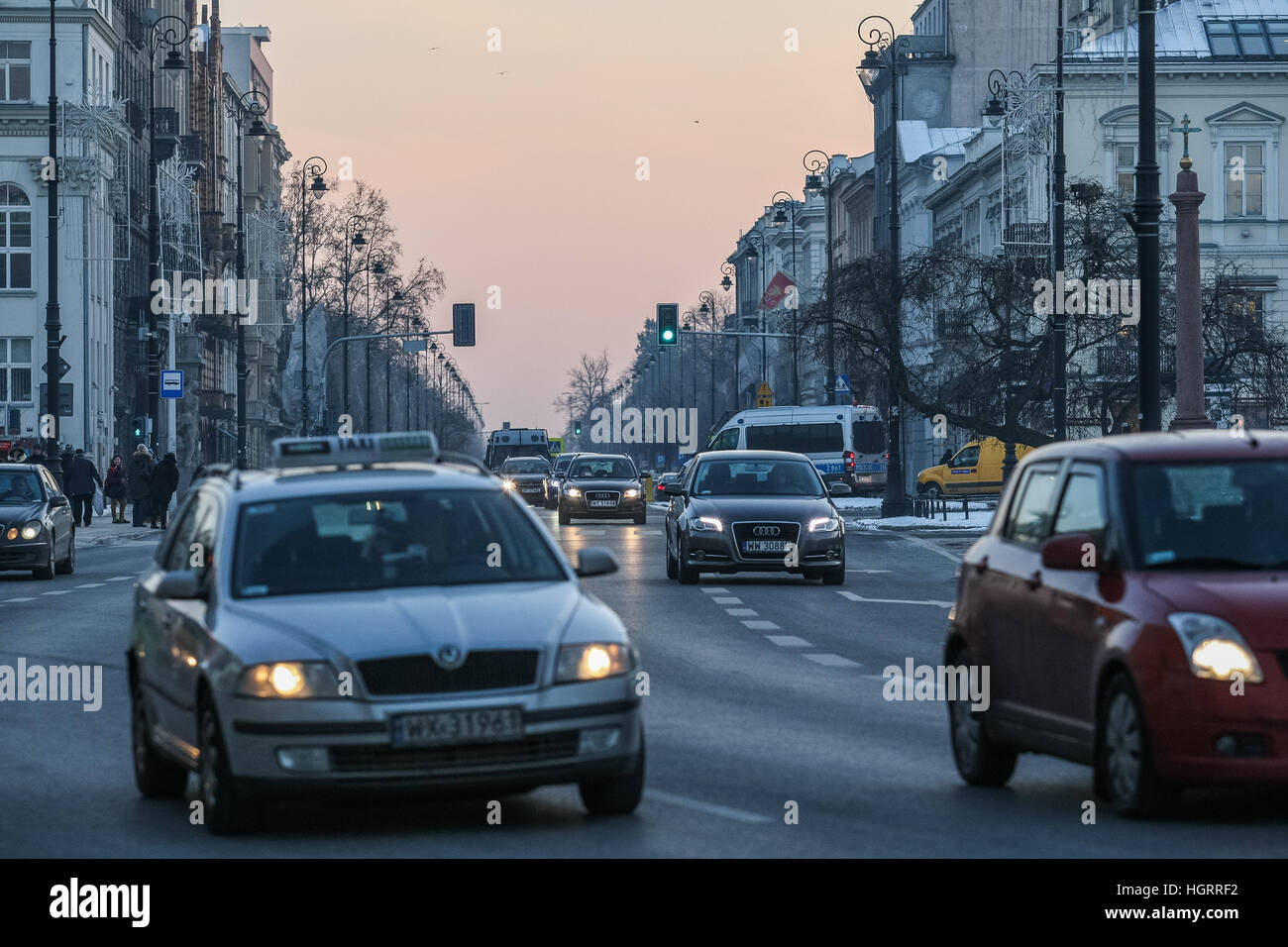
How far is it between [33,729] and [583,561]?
4776mm

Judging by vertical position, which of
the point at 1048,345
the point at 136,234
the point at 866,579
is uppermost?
the point at 136,234

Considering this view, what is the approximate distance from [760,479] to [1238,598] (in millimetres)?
20080

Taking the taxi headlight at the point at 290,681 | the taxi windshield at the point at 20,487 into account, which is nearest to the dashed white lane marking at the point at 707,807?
the taxi headlight at the point at 290,681

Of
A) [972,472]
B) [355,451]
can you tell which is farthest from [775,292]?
[355,451]

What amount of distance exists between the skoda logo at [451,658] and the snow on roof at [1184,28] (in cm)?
6728

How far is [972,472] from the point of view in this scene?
72.7 m

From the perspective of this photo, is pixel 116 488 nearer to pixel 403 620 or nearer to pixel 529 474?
pixel 529 474

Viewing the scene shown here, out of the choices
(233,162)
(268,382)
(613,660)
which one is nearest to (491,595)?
(613,660)

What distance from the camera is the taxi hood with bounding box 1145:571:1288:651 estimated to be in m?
9.56

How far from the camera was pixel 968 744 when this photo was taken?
11.3 m

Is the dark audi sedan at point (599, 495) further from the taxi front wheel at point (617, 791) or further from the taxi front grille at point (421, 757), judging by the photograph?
the taxi front grille at point (421, 757)

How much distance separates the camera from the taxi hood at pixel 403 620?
9.43 m

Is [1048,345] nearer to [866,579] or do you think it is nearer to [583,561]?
[866,579]

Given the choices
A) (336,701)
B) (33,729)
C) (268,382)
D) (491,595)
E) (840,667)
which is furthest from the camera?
(268,382)
